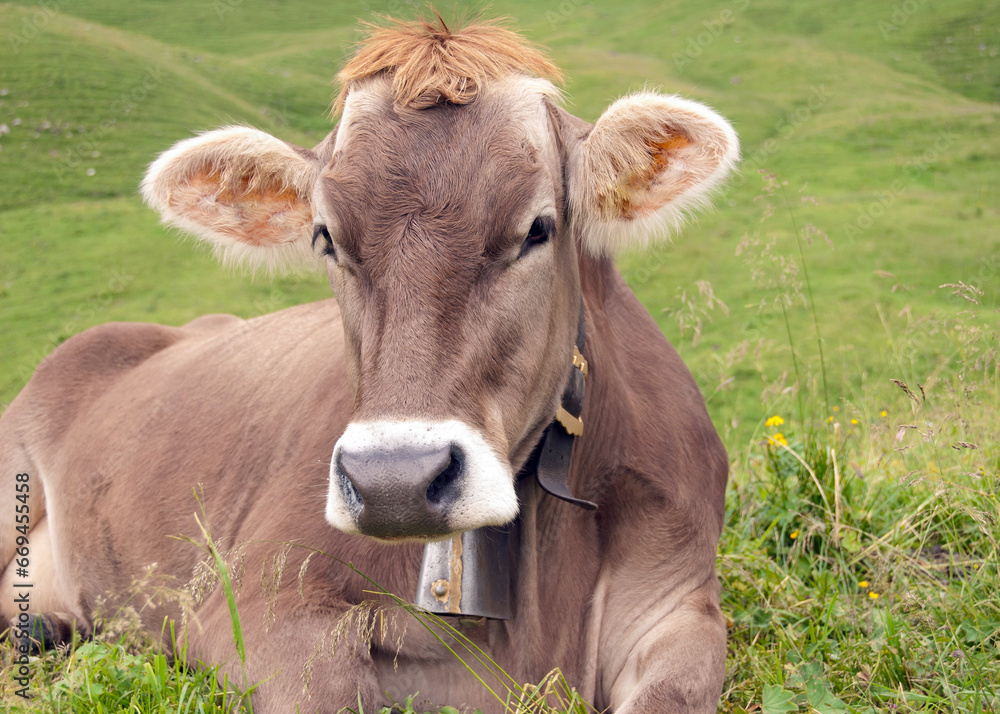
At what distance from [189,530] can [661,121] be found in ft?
8.59

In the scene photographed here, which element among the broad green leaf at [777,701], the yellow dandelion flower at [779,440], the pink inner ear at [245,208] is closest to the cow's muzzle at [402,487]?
the broad green leaf at [777,701]

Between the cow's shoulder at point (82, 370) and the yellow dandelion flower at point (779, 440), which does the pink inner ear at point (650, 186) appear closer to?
the yellow dandelion flower at point (779, 440)

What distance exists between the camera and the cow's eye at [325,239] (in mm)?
2543

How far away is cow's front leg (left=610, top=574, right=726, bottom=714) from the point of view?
2424mm

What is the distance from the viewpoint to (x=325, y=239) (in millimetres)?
2561

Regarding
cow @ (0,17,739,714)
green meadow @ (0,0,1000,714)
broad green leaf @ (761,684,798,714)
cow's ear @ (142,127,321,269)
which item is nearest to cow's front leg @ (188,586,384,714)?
cow @ (0,17,739,714)

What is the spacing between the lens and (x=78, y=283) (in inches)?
361

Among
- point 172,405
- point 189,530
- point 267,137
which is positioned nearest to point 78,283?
point 172,405

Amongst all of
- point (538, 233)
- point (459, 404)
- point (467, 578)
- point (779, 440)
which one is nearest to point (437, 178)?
point (538, 233)

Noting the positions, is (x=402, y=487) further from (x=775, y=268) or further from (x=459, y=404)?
(x=775, y=268)

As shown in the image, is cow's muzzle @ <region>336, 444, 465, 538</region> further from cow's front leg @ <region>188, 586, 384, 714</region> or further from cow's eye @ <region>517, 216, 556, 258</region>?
cow's eye @ <region>517, 216, 556, 258</region>

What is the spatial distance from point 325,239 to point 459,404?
2.55 ft

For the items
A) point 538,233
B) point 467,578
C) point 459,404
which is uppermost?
point 538,233

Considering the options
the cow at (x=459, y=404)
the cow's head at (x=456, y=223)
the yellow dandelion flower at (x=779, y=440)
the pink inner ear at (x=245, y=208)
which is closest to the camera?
the cow's head at (x=456, y=223)
